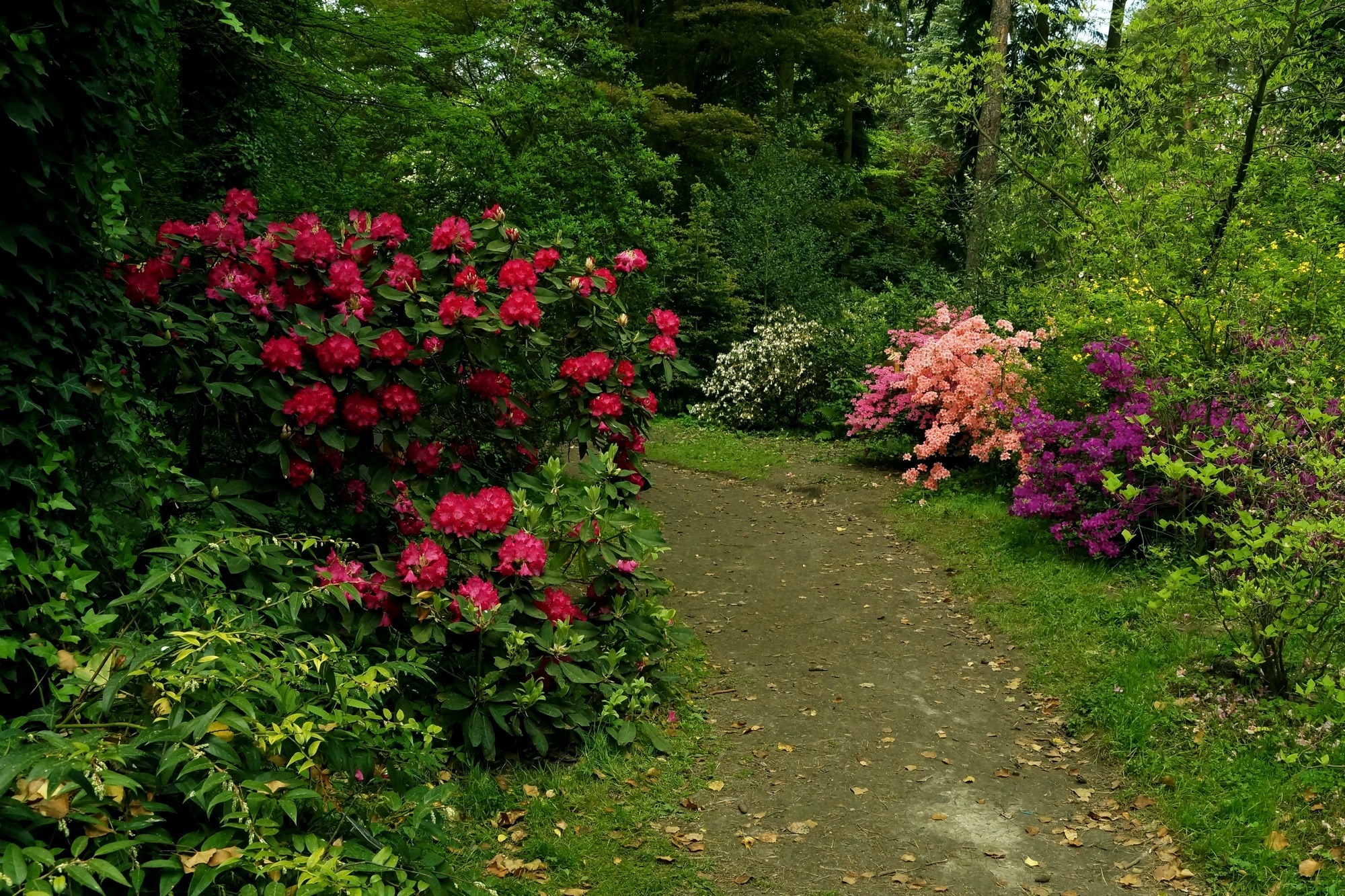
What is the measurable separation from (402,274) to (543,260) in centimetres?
76

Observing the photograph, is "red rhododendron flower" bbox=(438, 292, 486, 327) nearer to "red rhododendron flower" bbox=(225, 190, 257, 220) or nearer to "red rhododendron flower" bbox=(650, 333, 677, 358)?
"red rhododendron flower" bbox=(225, 190, 257, 220)

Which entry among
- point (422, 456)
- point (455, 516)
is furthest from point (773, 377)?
point (455, 516)

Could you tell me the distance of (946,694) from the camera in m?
5.70

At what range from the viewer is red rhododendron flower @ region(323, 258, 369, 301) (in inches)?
165

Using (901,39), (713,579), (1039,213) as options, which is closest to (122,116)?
(713,579)

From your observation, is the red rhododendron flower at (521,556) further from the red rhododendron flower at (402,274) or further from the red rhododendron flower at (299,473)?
the red rhododendron flower at (402,274)

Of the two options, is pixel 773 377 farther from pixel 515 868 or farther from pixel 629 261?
pixel 515 868

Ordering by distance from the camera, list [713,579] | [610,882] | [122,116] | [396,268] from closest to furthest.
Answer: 1. [122,116]
2. [610,882]
3. [396,268]
4. [713,579]

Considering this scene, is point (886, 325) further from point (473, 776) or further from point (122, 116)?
point (122, 116)

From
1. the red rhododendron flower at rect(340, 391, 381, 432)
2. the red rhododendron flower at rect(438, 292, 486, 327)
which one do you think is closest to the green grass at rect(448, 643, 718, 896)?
the red rhododendron flower at rect(340, 391, 381, 432)

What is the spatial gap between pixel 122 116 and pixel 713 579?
5.63 m

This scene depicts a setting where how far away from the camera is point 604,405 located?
16.5 feet

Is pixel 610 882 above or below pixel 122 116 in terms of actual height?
below

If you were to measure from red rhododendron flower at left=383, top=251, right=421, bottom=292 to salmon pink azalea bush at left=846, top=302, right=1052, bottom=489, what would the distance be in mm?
6291
